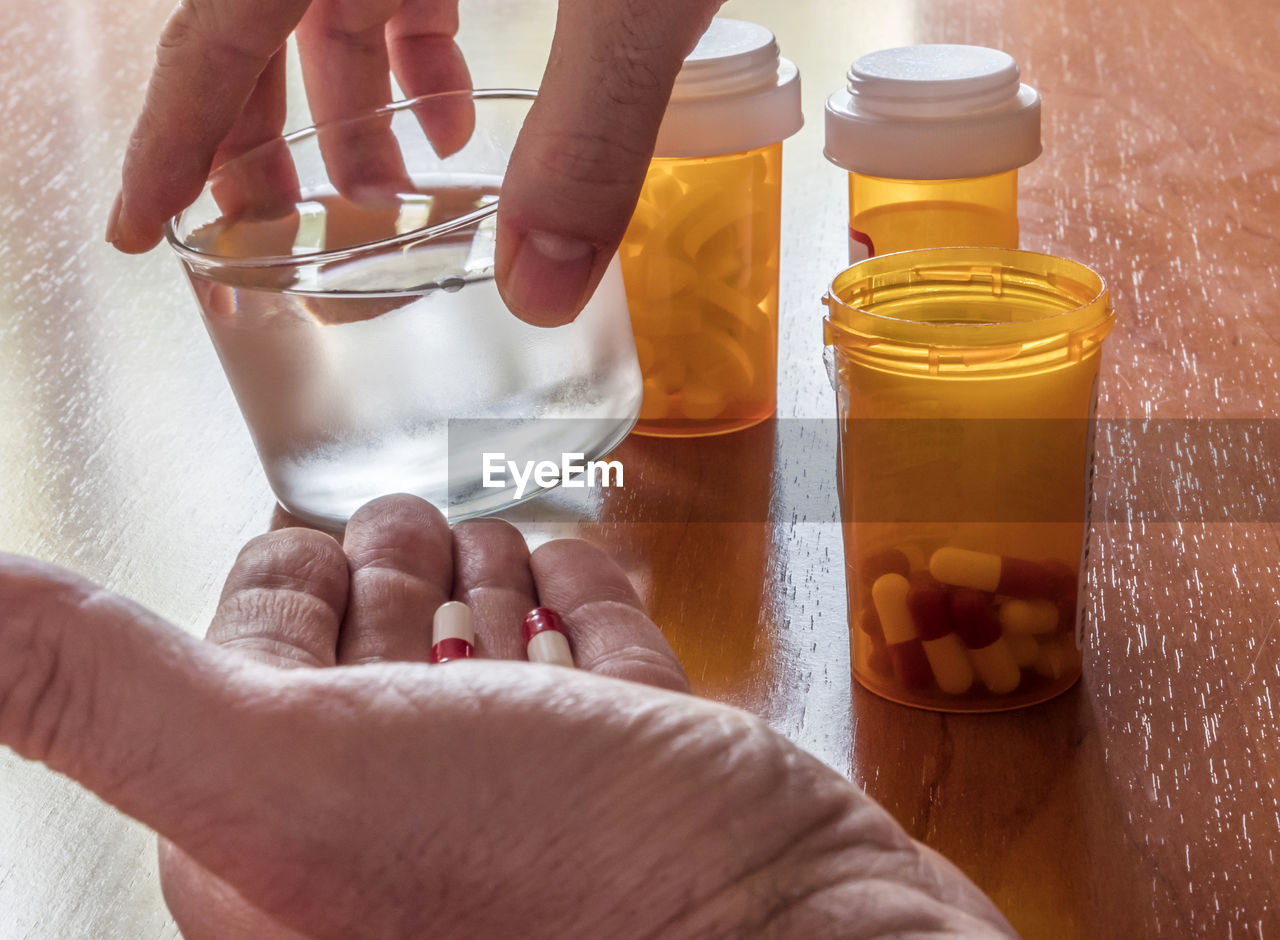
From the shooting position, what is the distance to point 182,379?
70 cm

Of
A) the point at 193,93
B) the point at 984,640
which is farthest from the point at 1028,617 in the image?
the point at 193,93

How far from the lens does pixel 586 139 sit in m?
0.41

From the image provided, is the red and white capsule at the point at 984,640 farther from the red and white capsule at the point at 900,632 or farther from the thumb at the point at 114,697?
the thumb at the point at 114,697

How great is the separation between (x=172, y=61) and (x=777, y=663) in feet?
1.25

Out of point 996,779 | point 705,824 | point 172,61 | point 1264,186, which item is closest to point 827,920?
point 705,824

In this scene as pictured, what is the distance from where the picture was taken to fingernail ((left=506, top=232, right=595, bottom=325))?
42 centimetres

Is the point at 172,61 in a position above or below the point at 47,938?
above

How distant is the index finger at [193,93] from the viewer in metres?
0.59

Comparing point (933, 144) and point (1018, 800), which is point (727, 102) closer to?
point (933, 144)

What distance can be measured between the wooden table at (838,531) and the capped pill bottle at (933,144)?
0.10m

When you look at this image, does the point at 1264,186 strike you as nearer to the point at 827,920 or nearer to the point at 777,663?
the point at 777,663

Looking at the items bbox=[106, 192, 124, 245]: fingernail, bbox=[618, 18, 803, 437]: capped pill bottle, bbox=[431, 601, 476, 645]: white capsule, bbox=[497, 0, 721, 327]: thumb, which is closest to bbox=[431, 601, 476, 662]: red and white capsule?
bbox=[431, 601, 476, 645]: white capsule

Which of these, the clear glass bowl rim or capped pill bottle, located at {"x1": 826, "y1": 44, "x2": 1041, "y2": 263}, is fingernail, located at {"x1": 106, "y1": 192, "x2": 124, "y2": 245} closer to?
the clear glass bowl rim

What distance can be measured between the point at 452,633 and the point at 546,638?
1.2 inches
